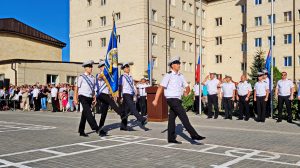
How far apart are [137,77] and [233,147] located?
116ft

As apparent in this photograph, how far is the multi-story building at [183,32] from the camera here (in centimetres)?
4284

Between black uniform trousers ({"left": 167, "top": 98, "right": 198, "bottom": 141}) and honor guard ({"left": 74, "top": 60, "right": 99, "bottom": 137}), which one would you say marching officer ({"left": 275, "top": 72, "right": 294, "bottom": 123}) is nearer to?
black uniform trousers ({"left": 167, "top": 98, "right": 198, "bottom": 141})

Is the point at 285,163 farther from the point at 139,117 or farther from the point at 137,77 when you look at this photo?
the point at 137,77

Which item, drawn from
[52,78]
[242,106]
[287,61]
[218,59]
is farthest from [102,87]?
[218,59]

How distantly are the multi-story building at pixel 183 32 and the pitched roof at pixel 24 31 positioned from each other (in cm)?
349

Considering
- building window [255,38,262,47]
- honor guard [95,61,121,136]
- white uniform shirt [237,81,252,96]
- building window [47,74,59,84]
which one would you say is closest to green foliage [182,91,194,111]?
white uniform shirt [237,81,252,96]

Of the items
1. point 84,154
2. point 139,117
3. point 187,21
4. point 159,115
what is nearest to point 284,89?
point 159,115

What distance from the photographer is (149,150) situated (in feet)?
23.7

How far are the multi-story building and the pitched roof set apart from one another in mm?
3485

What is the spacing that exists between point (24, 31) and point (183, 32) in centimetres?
2182

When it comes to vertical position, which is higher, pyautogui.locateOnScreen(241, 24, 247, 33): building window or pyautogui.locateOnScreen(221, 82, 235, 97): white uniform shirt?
pyautogui.locateOnScreen(241, 24, 247, 33): building window

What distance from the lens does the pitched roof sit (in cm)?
4356

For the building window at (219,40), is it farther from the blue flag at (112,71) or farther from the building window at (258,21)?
the blue flag at (112,71)

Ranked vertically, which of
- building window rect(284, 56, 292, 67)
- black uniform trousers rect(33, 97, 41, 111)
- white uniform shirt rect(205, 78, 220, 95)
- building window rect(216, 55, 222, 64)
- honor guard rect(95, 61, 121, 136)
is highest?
building window rect(216, 55, 222, 64)
